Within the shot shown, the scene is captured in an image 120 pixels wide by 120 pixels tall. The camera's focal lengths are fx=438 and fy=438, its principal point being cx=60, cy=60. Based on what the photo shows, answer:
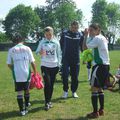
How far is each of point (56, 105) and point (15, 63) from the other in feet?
6.80

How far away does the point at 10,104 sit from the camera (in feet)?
39.4

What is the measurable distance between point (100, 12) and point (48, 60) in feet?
361

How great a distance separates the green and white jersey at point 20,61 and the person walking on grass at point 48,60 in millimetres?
874

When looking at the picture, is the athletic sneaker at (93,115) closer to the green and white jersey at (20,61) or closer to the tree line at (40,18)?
the green and white jersey at (20,61)

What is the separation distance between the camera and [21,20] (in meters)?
113

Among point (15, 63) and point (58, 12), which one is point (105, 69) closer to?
point (15, 63)

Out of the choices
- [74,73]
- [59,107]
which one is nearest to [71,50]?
[74,73]

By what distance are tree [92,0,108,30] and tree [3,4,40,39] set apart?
17.1 meters

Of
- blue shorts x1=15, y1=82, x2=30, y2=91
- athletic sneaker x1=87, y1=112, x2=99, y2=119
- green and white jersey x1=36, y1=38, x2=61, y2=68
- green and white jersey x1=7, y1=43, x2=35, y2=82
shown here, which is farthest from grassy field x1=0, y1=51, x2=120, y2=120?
green and white jersey x1=36, y1=38, x2=61, y2=68

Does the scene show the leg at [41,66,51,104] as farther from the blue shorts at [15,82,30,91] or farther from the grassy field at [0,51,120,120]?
the blue shorts at [15,82,30,91]

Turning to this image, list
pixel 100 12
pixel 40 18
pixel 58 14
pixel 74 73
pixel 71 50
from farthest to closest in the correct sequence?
pixel 100 12
pixel 40 18
pixel 58 14
pixel 74 73
pixel 71 50

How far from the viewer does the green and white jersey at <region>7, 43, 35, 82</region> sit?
10328mm

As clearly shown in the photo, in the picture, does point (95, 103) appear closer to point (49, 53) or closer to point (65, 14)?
point (49, 53)

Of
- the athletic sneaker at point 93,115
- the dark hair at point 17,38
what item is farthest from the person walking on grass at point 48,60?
the athletic sneaker at point 93,115
